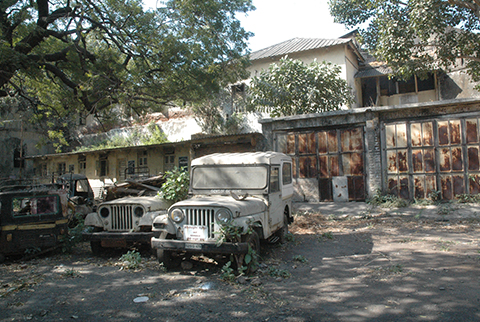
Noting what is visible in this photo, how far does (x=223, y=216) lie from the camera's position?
5.29 m

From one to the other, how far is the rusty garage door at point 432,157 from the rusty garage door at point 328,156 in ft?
3.20

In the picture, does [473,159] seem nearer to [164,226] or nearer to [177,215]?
[177,215]

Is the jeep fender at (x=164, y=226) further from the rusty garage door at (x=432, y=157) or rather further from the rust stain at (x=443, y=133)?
the rust stain at (x=443, y=133)

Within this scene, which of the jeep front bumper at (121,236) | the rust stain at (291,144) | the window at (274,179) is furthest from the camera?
the rust stain at (291,144)

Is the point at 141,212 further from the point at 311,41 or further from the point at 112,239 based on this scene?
the point at 311,41

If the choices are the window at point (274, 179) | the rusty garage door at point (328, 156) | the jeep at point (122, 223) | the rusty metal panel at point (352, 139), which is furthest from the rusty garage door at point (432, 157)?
the jeep at point (122, 223)

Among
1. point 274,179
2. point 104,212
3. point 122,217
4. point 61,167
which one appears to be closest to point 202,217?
point 274,179

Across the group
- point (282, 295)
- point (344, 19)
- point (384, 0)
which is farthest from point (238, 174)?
point (344, 19)

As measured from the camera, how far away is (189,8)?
38.8 feet

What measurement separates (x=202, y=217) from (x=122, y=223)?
2.32m

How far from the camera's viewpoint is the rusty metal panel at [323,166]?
1307cm

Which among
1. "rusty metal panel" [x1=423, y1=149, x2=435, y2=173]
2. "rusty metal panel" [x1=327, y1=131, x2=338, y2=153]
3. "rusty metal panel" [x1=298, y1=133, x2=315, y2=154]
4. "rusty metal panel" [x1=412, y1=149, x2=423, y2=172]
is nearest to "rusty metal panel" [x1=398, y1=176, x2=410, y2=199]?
"rusty metal panel" [x1=412, y1=149, x2=423, y2=172]

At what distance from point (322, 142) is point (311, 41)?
12.3 metres

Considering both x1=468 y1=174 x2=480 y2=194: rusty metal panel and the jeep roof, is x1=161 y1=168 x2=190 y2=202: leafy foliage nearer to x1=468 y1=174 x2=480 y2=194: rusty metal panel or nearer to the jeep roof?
the jeep roof
